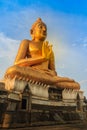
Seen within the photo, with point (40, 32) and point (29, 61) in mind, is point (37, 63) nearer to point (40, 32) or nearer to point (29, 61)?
point (29, 61)

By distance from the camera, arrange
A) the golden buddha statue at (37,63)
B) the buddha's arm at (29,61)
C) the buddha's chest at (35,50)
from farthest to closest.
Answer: the buddha's chest at (35,50) → the buddha's arm at (29,61) → the golden buddha statue at (37,63)

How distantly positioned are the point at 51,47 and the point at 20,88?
17.8 ft

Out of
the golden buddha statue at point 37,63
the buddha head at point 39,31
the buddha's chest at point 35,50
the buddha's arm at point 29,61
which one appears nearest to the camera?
the golden buddha statue at point 37,63

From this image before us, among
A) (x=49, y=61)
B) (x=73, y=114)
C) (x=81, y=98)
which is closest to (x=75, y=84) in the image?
(x=81, y=98)

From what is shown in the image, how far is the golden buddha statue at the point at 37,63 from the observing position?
35.5 ft

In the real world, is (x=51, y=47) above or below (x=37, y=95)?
above

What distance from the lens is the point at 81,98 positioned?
12469mm

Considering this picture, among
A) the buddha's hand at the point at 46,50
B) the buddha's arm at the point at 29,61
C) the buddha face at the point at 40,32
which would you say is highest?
the buddha face at the point at 40,32

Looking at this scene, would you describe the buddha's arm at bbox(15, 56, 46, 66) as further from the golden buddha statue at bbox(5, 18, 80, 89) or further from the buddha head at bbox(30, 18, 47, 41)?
the buddha head at bbox(30, 18, 47, 41)

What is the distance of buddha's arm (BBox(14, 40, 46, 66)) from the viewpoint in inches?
495

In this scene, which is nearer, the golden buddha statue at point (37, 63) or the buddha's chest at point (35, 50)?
the golden buddha statue at point (37, 63)

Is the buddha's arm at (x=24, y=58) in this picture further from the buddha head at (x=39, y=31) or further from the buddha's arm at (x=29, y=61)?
the buddha head at (x=39, y=31)

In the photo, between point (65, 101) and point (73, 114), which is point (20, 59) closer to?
point (65, 101)

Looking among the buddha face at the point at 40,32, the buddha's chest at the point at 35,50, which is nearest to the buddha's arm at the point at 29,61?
the buddha's chest at the point at 35,50
